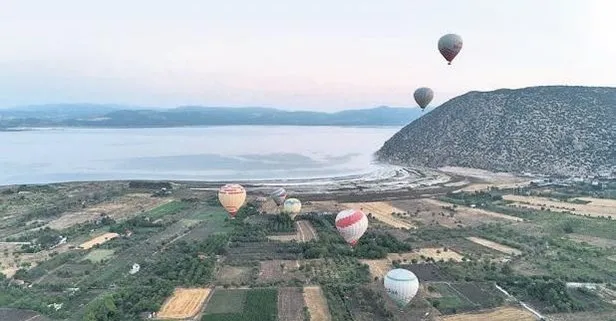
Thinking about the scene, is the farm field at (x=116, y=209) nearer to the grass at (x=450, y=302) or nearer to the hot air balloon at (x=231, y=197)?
the hot air balloon at (x=231, y=197)

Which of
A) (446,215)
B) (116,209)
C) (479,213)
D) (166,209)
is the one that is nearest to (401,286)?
(446,215)

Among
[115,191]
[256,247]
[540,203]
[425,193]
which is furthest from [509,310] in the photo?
[115,191]

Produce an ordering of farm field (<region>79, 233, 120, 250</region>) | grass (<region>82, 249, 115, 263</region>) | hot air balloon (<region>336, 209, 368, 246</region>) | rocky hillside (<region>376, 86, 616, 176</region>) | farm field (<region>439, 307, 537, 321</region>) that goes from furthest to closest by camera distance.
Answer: rocky hillside (<region>376, 86, 616, 176</region>)
farm field (<region>79, 233, 120, 250</region>)
grass (<region>82, 249, 115, 263</region>)
hot air balloon (<region>336, 209, 368, 246</region>)
farm field (<region>439, 307, 537, 321</region>)

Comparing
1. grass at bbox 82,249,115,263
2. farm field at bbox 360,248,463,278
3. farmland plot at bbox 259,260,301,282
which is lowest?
grass at bbox 82,249,115,263

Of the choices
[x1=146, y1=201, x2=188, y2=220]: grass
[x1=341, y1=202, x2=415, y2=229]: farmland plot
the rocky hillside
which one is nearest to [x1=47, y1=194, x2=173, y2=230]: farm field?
[x1=146, y1=201, x2=188, y2=220]: grass

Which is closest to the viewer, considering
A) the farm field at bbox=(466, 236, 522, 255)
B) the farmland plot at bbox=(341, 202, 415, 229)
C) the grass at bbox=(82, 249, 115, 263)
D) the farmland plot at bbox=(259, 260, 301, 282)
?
the farmland plot at bbox=(259, 260, 301, 282)

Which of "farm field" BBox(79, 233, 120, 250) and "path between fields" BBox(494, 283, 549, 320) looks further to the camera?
"farm field" BBox(79, 233, 120, 250)

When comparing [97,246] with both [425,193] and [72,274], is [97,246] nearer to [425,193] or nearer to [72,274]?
[72,274]

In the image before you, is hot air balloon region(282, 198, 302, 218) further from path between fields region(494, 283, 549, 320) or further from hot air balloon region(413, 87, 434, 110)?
path between fields region(494, 283, 549, 320)

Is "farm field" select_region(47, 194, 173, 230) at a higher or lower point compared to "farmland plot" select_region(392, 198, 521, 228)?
lower
